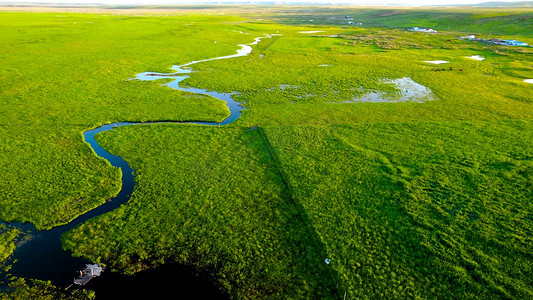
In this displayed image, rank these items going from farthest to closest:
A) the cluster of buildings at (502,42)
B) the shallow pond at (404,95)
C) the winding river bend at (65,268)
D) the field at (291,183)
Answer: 1. the cluster of buildings at (502,42)
2. the shallow pond at (404,95)
3. the field at (291,183)
4. the winding river bend at (65,268)

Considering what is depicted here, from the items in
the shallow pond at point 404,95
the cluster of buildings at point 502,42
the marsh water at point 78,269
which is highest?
the cluster of buildings at point 502,42

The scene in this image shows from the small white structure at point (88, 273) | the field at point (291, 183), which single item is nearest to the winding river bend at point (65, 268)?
the small white structure at point (88, 273)

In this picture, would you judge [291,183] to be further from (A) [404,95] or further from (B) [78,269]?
(A) [404,95]

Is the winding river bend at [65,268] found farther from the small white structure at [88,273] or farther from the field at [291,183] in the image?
the field at [291,183]

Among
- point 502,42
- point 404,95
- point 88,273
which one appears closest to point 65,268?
point 88,273

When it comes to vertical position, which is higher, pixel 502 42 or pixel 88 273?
pixel 502 42

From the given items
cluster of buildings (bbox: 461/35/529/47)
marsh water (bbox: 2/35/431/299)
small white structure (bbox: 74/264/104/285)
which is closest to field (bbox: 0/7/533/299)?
marsh water (bbox: 2/35/431/299)

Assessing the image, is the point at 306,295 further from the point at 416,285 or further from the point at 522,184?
the point at 522,184

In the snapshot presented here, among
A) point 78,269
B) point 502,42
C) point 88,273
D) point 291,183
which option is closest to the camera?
point 88,273

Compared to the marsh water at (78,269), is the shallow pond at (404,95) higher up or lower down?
higher up

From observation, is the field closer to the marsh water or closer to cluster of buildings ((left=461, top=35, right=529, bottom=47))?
the marsh water
